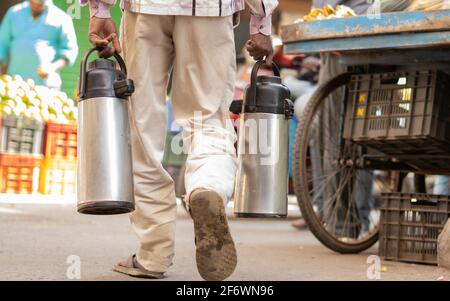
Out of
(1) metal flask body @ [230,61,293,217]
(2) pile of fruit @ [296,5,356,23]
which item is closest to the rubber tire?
(2) pile of fruit @ [296,5,356,23]

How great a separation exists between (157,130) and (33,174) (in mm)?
6124

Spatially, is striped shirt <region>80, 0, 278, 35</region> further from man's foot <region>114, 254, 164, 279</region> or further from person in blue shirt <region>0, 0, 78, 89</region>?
person in blue shirt <region>0, 0, 78, 89</region>

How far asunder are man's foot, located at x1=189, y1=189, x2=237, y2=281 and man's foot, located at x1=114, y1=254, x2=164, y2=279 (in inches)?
24.1

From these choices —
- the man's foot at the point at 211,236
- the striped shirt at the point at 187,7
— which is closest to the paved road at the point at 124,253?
the man's foot at the point at 211,236

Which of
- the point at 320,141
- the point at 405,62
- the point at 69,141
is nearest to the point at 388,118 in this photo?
the point at 405,62

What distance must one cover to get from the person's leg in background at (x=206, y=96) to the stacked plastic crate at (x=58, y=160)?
617 cm

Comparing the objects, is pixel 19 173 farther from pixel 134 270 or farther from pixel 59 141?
pixel 134 270

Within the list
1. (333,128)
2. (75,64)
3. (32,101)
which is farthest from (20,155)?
(333,128)

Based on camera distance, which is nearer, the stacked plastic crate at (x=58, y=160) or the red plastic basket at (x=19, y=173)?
the red plastic basket at (x=19, y=173)

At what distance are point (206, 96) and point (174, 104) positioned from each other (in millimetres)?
165

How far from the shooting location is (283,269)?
16.7ft

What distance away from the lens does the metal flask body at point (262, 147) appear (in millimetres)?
4383

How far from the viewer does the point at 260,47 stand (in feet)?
14.4

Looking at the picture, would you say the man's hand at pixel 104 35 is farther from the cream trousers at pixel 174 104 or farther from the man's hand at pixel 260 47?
the man's hand at pixel 260 47
